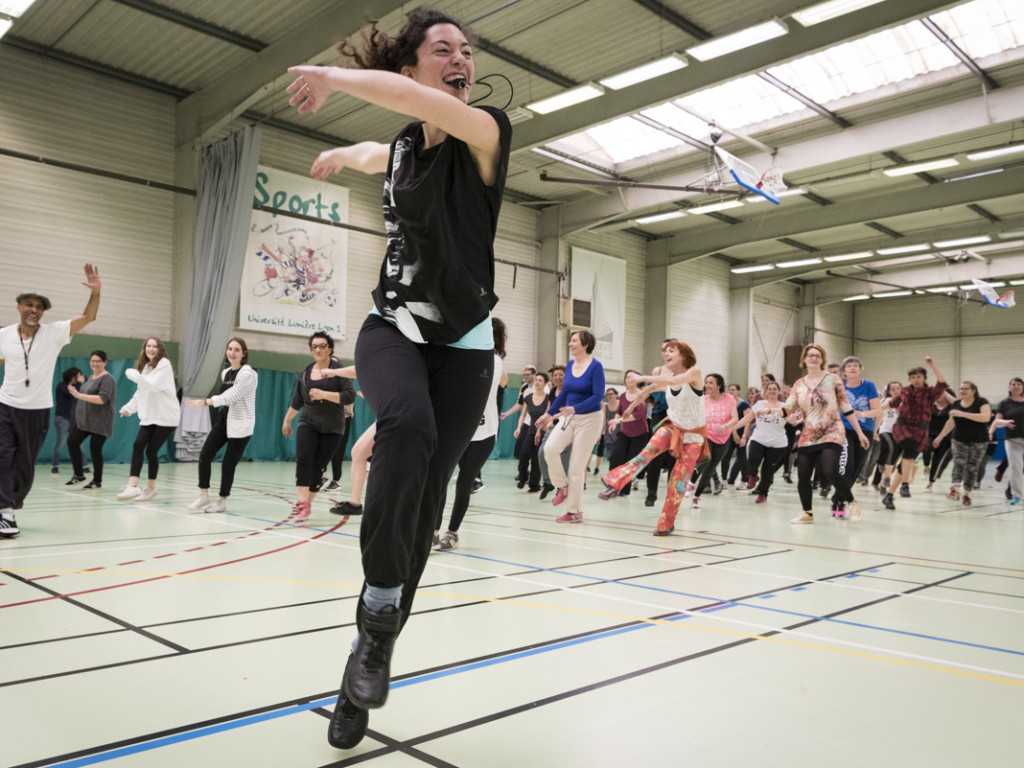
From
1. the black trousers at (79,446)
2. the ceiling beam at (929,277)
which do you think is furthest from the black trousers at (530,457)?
the ceiling beam at (929,277)

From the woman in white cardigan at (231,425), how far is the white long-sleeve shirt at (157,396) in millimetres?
1046

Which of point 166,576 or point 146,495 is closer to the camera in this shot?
point 166,576

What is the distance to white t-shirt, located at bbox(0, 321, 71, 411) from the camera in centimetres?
574

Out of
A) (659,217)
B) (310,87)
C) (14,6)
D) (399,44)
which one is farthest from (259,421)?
(310,87)

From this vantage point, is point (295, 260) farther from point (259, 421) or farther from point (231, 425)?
point (231, 425)

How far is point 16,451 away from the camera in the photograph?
5844 millimetres

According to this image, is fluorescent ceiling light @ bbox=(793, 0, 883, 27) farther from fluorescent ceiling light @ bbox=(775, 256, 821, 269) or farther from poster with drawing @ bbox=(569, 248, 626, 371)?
fluorescent ceiling light @ bbox=(775, 256, 821, 269)

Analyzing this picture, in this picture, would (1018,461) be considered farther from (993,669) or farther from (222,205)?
(222,205)

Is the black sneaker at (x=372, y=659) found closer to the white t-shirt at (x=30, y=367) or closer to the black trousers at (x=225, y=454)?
the white t-shirt at (x=30, y=367)

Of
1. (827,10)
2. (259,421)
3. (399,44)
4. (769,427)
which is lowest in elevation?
(259,421)

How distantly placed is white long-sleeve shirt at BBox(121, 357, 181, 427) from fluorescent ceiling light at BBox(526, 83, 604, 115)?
31.6ft

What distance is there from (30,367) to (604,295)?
19.1m

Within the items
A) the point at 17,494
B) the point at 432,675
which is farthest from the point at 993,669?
the point at 17,494

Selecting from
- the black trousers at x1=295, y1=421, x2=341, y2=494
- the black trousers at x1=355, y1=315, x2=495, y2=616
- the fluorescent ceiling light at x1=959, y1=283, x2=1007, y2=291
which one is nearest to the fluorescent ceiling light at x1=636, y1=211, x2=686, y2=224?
the fluorescent ceiling light at x1=959, y1=283, x2=1007, y2=291
